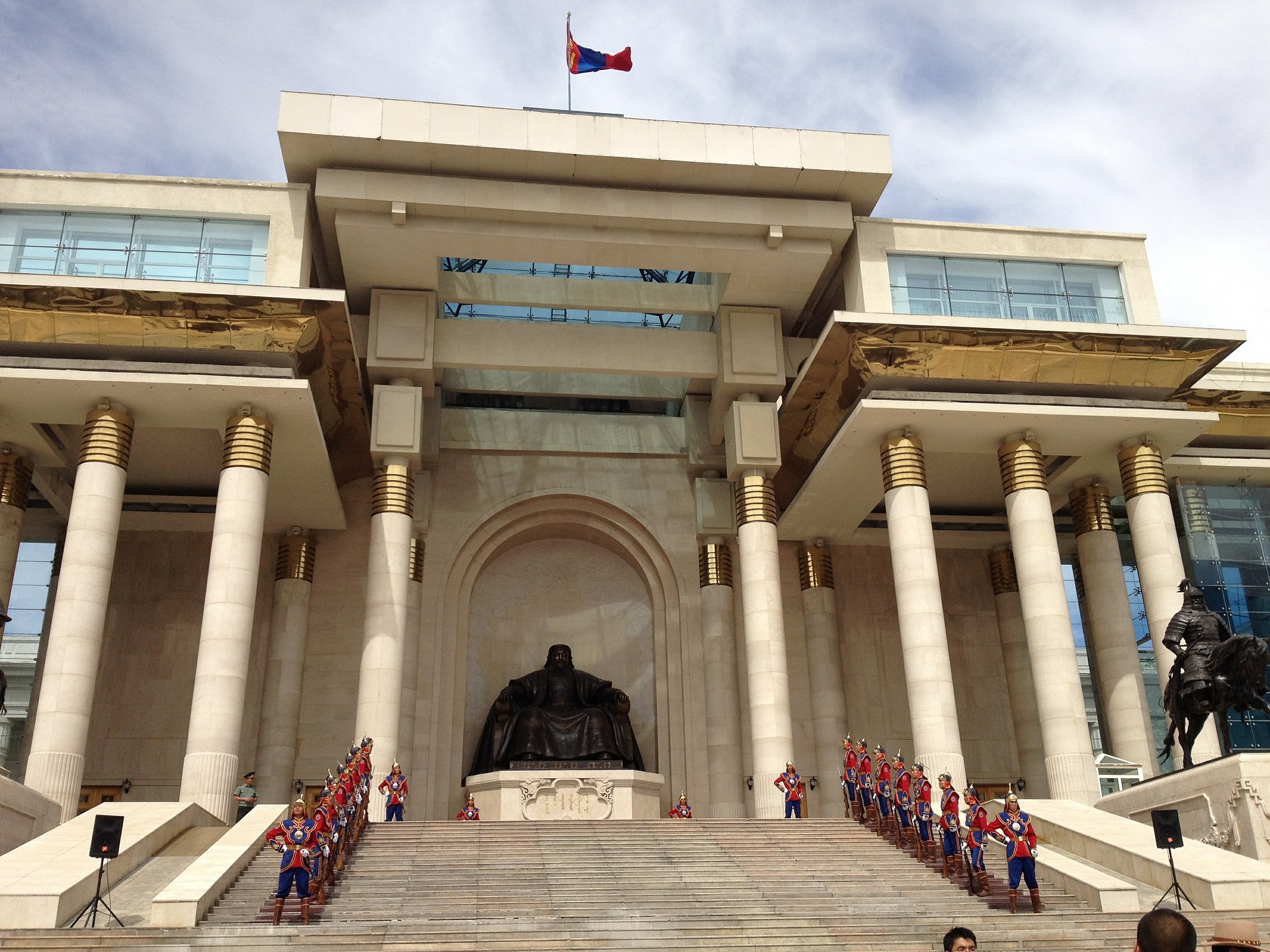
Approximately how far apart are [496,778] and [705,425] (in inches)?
345

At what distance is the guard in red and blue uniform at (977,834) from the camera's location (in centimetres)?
1255

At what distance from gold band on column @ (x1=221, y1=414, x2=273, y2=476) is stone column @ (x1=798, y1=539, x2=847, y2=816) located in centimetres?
1197

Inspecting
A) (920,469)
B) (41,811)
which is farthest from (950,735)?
(41,811)

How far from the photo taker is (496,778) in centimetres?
2147

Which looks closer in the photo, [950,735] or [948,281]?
[950,735]

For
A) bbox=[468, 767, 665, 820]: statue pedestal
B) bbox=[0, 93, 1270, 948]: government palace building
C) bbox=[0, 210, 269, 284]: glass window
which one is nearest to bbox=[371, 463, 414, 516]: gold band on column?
bbox=[0, 93, 1270, 948]: government palace building

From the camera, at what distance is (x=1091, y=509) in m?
22.9

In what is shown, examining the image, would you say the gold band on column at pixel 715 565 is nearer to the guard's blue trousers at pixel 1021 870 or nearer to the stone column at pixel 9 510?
the guard's blue trousers at pixel 1021 870

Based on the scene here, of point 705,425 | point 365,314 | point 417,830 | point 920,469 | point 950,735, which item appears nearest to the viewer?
point 417,830

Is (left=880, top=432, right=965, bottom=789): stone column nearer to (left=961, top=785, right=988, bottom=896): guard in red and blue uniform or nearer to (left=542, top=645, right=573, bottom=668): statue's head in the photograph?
(left=961, top=785, right=988, bottom=896): guard in red and blue uniform

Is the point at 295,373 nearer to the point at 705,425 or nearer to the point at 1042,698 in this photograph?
the point at 705,425

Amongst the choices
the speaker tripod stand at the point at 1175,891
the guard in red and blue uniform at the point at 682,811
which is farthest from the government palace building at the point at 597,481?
the speaker tripod stand at the point at 1175,891

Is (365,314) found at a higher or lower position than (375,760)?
higher

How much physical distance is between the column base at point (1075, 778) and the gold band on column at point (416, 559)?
499 inches
